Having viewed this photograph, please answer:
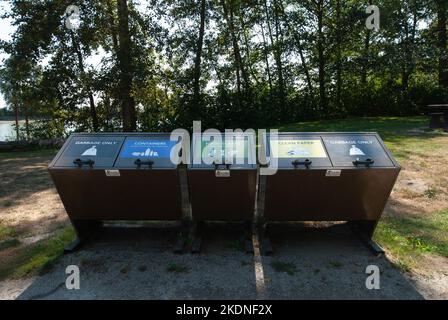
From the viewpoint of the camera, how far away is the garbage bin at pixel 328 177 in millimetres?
3958

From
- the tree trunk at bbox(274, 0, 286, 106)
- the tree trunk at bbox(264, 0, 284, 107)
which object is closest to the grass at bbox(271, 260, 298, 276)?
the tree trunk at bbox(274, 0, 286, 106)

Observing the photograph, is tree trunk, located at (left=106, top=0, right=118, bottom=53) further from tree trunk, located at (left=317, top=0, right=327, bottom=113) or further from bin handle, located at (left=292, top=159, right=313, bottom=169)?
bin handle, located at (left=292, top=159, right=313, bottom=169)

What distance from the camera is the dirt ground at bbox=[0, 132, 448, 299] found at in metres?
3.48

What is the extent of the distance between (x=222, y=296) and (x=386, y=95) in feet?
55.5

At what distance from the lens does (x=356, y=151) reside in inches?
162

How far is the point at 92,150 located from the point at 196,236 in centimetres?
145

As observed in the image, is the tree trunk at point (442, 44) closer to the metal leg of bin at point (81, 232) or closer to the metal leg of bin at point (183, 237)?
the metal leg of bin at point (183, 237)

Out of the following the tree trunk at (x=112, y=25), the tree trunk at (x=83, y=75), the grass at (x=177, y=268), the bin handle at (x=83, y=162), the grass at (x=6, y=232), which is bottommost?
the grass at (x=177, y=268)

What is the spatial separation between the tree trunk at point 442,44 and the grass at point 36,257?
17919 millimetres

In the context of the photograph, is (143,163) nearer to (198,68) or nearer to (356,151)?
(356,151)

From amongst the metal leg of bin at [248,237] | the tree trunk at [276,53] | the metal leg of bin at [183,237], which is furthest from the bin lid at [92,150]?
the tree trunk at [276,53]

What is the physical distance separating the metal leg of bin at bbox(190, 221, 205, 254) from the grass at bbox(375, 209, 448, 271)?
1931 millimetres

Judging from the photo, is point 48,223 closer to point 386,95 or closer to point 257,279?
point 257,279

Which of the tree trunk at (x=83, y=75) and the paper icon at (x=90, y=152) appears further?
the tree trunk at (x=83, y=75)
